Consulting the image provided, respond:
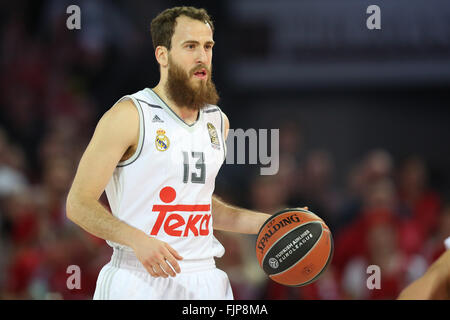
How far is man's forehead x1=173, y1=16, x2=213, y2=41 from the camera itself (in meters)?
2.91

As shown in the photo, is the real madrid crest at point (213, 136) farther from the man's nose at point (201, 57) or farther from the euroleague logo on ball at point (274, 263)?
the euroleague logo on ball at point (274, 263)

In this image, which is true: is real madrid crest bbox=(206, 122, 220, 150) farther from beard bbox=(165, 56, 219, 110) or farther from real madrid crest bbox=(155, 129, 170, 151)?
real madrid crest bbox=(155, 129, 170, 151)

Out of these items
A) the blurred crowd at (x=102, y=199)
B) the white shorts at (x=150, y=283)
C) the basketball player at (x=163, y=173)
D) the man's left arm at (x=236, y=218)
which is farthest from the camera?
the blurred crowd at (x=102, y=199)

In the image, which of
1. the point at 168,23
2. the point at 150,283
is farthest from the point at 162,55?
the point at 150,283

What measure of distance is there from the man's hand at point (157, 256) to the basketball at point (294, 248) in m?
0.59

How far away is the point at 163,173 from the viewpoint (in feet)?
9.32

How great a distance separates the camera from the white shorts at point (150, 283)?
2859 millimetres

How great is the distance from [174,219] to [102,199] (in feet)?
7.07

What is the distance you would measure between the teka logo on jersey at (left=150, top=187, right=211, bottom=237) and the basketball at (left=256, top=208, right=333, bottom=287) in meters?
0.33

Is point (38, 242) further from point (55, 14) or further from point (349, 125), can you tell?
point (349, 125)

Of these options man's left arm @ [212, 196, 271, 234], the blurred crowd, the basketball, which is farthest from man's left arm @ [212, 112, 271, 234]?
the blurred crowd

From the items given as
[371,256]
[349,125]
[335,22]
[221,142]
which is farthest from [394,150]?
[221,142]

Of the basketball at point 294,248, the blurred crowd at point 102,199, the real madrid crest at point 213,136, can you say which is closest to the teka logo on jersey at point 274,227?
the basketball at point 294,248

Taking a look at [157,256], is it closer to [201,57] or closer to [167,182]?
[167,182]
